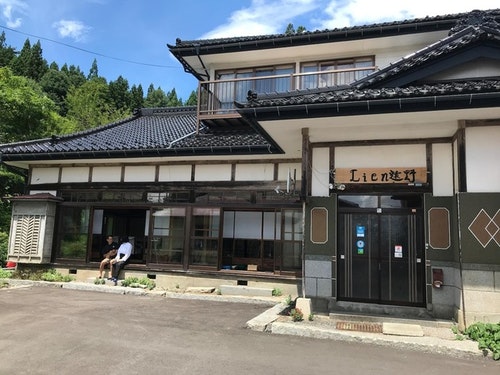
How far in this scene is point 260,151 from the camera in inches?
448

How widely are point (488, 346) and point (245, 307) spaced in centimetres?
532

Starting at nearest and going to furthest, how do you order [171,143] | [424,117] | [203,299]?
[424,117]
[203,299]
[171,143]

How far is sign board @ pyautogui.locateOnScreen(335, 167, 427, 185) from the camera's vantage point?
8344 mm

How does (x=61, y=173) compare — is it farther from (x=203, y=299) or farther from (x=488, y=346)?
(x=488, y=346)

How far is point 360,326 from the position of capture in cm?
762

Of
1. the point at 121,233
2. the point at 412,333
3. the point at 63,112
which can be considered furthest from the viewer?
the point at 63,112

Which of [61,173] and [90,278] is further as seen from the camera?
[61,173]

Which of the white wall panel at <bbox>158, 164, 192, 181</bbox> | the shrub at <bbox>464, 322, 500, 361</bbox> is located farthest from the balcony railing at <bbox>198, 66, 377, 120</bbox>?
the shrub at <bbox>464, 322, 500, 361</bbox>

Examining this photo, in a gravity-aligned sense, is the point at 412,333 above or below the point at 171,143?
below

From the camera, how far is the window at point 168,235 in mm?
12719

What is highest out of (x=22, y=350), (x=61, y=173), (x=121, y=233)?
(x=61, y=173)

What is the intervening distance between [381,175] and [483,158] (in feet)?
6.17

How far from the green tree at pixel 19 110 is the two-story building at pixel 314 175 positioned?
5.00 m

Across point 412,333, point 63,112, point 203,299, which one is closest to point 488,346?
point 412,333
